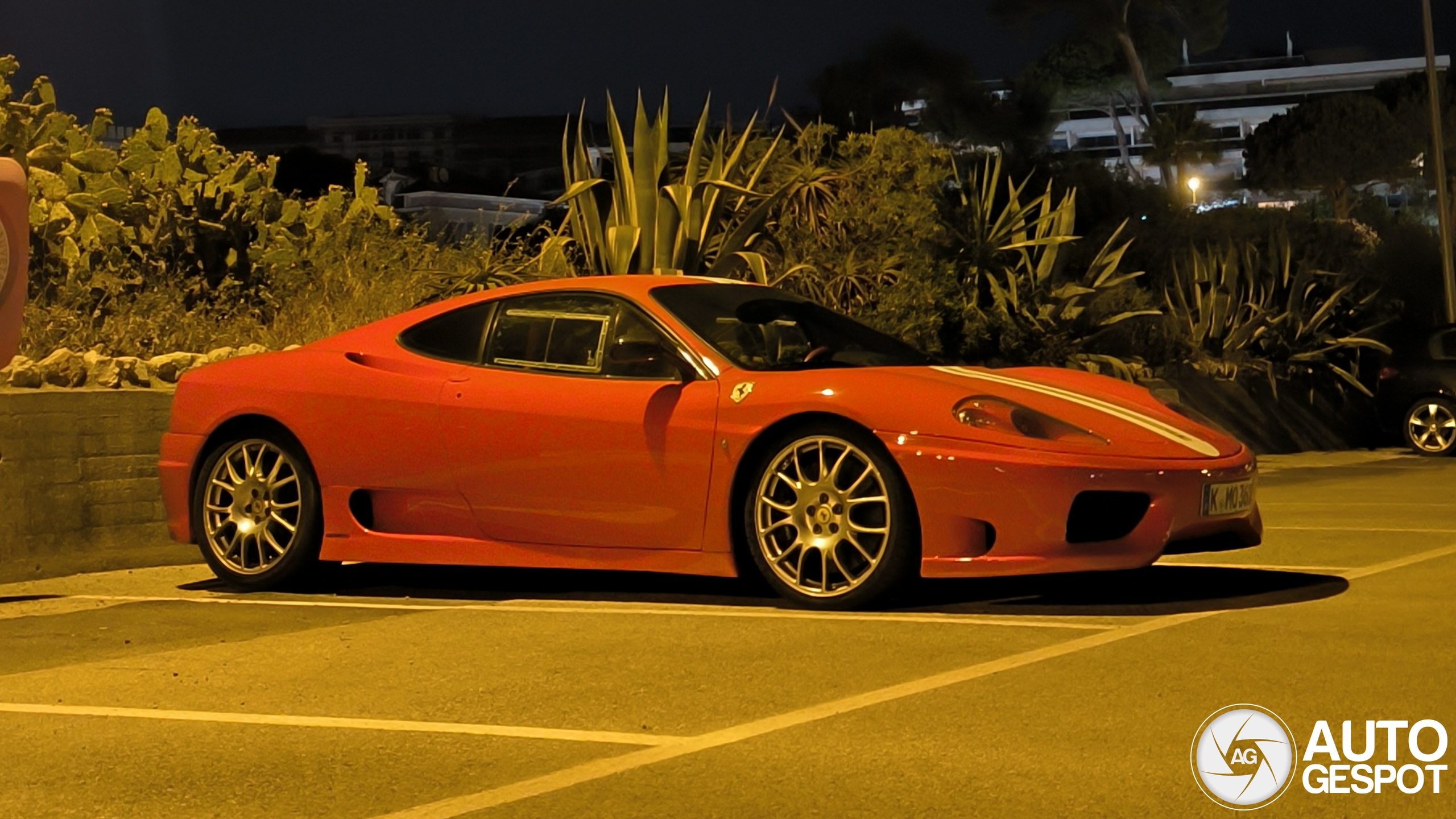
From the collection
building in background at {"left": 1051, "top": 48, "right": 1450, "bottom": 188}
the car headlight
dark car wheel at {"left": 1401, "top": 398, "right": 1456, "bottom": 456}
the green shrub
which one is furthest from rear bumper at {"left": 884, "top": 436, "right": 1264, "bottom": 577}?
building in background at {"left": 1051, "top": 48, "right": 1450, "bottom": 188}

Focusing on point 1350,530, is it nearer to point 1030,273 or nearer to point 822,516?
point 822,516

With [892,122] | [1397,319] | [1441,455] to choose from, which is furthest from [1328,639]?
[892,122]

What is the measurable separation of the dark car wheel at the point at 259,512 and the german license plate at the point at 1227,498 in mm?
3690

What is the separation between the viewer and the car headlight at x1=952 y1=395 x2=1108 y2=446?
25.3 feet

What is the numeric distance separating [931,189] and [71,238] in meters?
6.65

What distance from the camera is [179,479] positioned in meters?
9.34

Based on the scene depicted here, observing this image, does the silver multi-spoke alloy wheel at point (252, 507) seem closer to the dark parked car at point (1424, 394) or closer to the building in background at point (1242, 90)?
the dark parked car at point (1424, 394)

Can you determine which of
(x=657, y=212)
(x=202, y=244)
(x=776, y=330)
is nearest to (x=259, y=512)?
(x=776, y=330)

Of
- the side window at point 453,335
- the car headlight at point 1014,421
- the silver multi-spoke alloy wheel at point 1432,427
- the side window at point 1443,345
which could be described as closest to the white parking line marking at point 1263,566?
the car headlight at point 1014,421

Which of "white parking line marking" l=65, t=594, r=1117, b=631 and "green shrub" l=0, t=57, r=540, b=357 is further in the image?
"green shrub" l=0, t=57, r=540, b=357

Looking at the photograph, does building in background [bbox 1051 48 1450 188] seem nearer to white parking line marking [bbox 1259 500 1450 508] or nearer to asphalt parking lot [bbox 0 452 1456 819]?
white parking line marking [bbox 1259 500 1450 508]

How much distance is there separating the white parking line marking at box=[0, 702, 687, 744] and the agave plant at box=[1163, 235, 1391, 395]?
1587 cm

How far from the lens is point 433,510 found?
8750mm

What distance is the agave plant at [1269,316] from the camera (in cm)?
2141
